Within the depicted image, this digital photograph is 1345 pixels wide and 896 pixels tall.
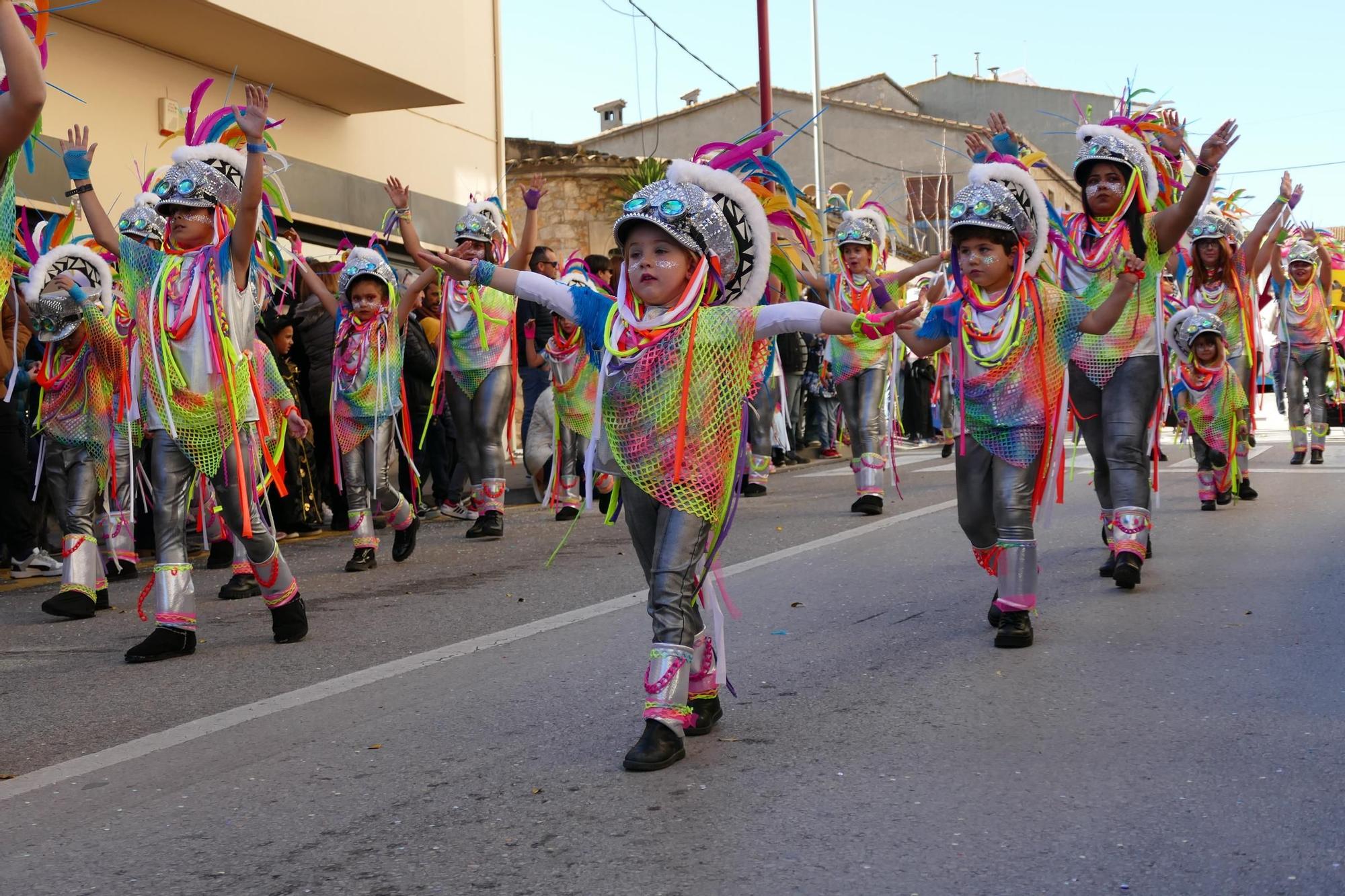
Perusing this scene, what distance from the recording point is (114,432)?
8422 mm

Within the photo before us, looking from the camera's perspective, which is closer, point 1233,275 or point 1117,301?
point 1117,301

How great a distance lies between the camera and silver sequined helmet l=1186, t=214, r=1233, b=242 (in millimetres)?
10164

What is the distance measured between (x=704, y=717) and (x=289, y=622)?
8.47ft

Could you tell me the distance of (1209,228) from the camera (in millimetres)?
10203

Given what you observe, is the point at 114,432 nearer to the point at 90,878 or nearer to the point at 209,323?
the point at 209,323

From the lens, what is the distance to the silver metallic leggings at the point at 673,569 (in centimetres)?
459

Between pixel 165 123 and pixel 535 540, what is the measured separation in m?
6.60

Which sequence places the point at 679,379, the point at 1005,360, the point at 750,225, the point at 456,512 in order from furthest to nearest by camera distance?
1. the point at 456,512
2. the point at 1005,360
3. the point at 750,225
4. the point at 679,379

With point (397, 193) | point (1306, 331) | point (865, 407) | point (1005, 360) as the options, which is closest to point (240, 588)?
point (397, 193)

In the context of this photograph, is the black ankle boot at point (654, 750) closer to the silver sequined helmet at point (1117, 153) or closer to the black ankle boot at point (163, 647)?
the black ankle boot at point (163, 647)

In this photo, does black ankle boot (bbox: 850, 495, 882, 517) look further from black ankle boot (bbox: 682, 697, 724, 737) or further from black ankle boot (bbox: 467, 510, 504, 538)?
black ankle boot (bbox: 682, 697, 724, 737)

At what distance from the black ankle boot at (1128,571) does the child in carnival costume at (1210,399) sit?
398 centimetres

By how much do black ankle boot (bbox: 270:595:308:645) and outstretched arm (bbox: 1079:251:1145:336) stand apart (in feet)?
11.5

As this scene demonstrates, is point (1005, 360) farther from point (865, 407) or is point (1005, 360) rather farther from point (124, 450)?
Result: point (865, 407)
